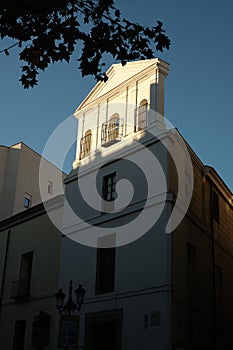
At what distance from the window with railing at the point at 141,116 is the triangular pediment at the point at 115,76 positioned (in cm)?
165

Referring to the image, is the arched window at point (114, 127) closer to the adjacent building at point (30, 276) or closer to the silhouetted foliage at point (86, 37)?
the adjacent building at point (30, 276)

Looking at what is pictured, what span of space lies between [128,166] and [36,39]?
10.3 meters

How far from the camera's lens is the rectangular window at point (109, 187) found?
65.6 feet

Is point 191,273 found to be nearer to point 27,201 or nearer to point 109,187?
point 109,187

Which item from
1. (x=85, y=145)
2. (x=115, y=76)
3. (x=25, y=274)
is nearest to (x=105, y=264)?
(x=85, y=145)

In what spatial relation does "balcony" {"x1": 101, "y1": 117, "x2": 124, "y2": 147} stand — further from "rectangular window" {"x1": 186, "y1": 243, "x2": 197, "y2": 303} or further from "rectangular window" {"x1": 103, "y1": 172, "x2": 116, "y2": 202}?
"rectangular window" {"x1": 186, "y1": 243, "x2": 197, "y2": 303}

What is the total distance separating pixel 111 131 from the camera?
2114 cm

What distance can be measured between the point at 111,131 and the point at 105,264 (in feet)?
18.0

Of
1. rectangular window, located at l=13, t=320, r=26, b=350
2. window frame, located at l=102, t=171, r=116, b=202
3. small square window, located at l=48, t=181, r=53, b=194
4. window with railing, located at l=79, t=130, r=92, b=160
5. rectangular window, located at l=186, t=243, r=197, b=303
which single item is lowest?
rectangular window, located at l=13, t=320, r=26, b=350

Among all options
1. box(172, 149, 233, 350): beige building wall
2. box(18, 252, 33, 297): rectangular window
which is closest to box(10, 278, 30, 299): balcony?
box(18, 252, 33, 297): rectangular window

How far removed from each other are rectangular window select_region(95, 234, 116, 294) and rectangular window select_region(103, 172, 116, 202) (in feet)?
5.39

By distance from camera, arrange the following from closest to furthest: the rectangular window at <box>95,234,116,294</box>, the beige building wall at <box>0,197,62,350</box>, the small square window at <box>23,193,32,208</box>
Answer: the rectangular window at <box>95,234,116,294</box> → the beige building wall at <box>0,197,62,350</box> → the small square window at <box>23,193,32,208</box>

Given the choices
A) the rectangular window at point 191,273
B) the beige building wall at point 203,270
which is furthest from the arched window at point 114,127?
the rectangular window at point 191,273

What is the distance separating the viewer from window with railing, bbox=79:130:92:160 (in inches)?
869
